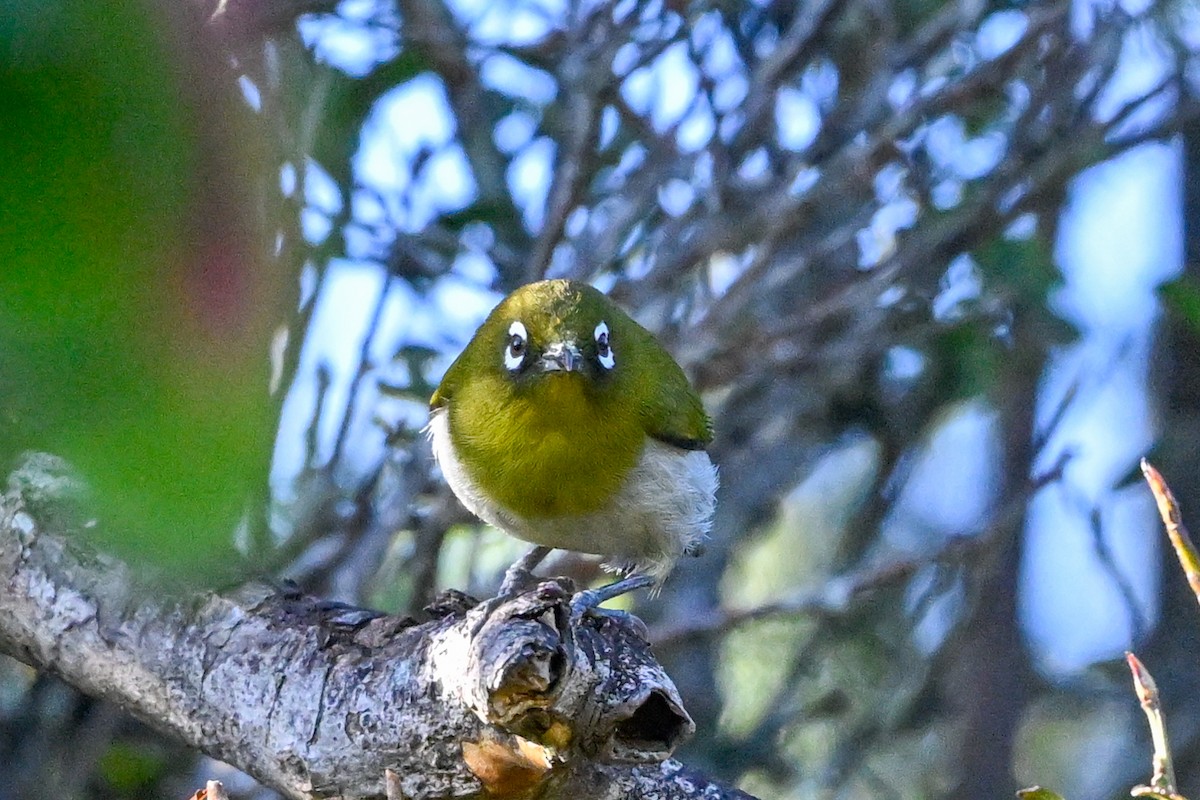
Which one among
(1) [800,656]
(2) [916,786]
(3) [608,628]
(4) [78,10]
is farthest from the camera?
(2) [916,786]

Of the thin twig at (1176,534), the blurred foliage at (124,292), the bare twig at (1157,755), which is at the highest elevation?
the thin twig at (1176,534)

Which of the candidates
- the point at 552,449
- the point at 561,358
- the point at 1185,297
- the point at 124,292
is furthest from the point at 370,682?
the point at 1185,297

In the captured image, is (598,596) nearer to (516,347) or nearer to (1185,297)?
(516,347)

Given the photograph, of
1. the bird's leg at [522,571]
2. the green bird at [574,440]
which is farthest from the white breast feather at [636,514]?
the bird's leg at [522,571]

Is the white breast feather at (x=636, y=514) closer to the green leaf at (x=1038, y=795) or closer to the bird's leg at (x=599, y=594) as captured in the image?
the bird's leg at (x=599, y=594)

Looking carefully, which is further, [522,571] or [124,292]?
[522,571]

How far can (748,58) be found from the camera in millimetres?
4668

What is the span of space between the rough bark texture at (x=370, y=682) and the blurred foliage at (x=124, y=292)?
1.36 metres

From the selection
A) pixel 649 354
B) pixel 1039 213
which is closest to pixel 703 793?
pixel 649 354

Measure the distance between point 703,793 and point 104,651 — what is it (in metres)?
1.19

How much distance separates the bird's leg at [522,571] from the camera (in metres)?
3.57

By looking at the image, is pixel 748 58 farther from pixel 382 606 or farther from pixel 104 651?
pixel 104 651

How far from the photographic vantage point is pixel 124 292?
0.42m

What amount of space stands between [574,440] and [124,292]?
2981 millimetres
